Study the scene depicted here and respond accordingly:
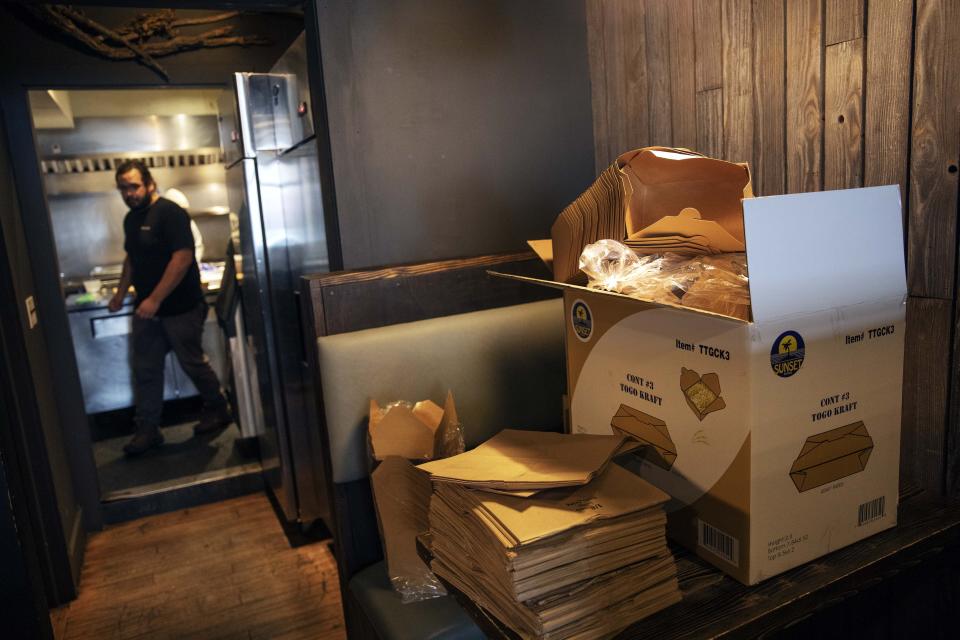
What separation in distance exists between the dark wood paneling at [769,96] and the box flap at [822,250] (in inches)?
21.6

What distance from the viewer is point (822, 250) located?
1023 mm

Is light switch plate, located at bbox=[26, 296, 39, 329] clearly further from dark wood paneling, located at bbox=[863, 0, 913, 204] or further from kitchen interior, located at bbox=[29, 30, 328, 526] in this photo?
dark wood paneling, located at bbox=[863, 0, 913, 204]

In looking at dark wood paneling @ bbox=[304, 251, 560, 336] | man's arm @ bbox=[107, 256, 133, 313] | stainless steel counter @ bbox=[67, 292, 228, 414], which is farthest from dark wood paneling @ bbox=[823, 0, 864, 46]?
stainless steel counter @ bbox=[67, 292, 228, 414]

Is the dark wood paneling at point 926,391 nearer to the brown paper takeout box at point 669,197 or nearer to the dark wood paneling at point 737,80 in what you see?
the brown paper takeout box at point 669,197

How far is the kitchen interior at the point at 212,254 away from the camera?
2.79 m

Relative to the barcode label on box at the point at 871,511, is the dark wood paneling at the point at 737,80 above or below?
above

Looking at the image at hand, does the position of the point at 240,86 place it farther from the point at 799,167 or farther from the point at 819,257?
the point at 819,257

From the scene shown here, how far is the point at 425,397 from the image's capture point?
1.74 meters

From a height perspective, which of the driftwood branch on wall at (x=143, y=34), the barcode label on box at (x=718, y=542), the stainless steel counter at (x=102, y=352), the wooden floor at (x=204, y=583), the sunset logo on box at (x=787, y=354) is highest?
the driftwood branch on wall at (x=143, y=34)

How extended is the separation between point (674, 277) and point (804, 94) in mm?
701

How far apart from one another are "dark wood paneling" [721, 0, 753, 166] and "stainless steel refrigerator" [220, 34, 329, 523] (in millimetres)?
1406

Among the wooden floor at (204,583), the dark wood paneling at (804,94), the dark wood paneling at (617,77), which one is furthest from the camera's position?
the wooden floor at (204,583)

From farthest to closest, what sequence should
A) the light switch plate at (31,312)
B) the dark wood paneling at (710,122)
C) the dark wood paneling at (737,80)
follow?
the light switch plate at (31,312), the dark wood paneling at (710,122), the dark wood paneling at (737,80)

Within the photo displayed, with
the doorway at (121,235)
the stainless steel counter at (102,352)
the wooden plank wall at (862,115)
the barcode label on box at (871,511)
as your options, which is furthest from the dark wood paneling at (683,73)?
the stainless steel counter at (102,352)
